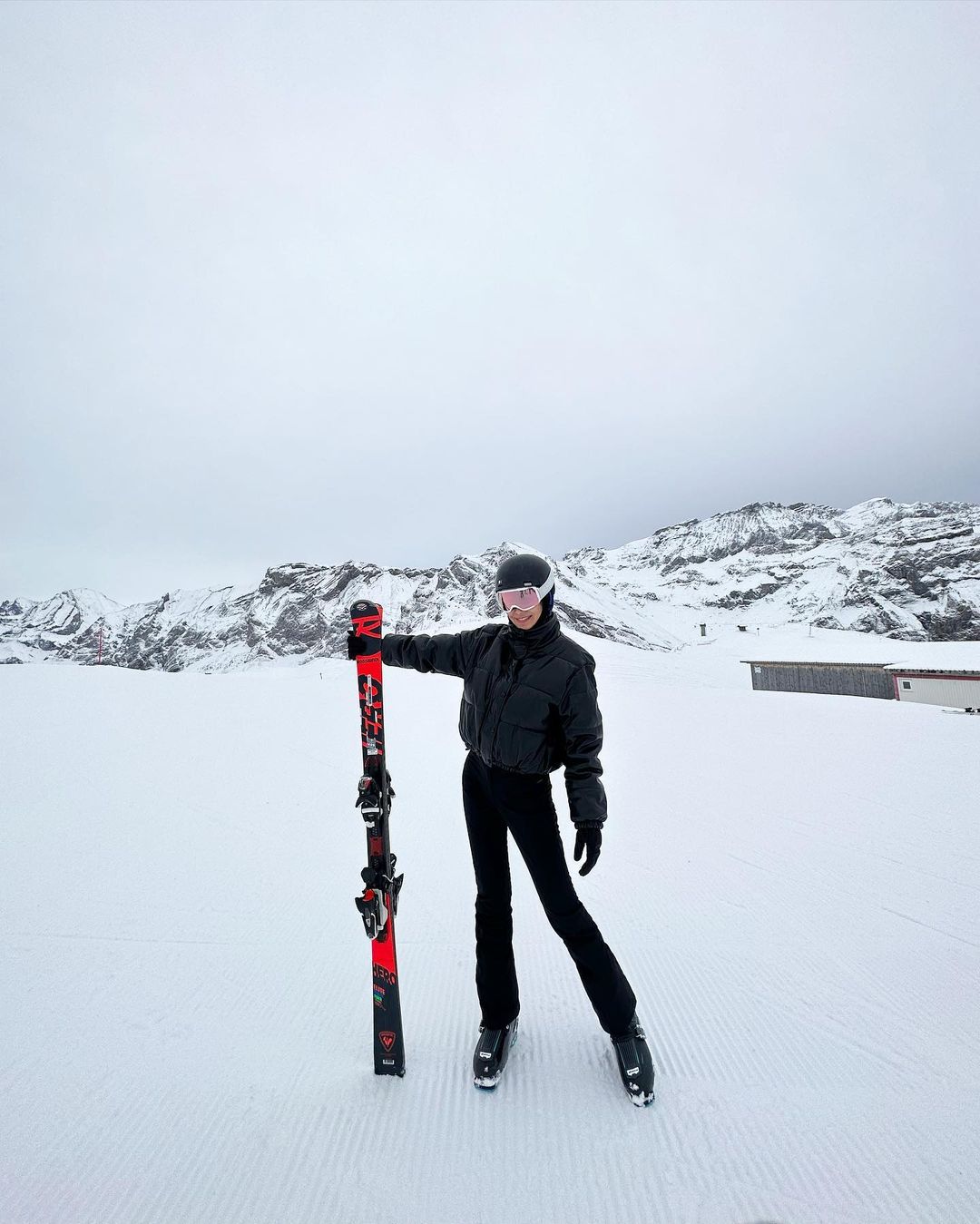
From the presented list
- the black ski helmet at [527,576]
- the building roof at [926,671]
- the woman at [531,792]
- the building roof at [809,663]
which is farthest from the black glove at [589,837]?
the building roof at [809,663]

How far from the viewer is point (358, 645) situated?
8.28ft

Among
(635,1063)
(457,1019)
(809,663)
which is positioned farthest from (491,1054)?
(809,663)

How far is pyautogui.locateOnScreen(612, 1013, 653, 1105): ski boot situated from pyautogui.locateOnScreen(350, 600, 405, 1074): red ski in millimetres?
967

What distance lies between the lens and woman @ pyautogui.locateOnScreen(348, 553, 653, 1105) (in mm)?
2377

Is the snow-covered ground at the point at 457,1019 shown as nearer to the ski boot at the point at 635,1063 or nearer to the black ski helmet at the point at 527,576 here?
the ski boot at the point at 635,1063

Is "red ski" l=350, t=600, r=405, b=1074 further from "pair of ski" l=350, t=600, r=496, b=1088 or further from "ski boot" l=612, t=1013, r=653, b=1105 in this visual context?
"ski boot" l=612, t=1013, r=653, b=1105

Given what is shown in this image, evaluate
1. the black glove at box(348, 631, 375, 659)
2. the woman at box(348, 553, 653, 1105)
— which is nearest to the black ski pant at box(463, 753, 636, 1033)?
the woman at box(348, 553, 653, 1105)

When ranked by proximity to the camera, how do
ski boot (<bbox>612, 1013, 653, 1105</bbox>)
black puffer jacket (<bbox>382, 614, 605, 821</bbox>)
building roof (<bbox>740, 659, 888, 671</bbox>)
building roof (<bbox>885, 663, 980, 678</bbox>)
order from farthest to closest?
building roof (<bbox>740, 659, 888, 671</bbox>)
building roof (<bbox>885, 663, 980, 678</bbox>)
black puffer jacket (<bbox>382, 614, 605, 821</bbox>)
ski boot (<bbox>612, 1013, 653, 1105</bbox>)

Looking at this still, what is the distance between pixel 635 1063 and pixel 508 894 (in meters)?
0.84

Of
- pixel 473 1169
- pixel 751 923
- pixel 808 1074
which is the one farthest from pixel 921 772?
pixel 473 1169

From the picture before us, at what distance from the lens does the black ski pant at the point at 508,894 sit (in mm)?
2395

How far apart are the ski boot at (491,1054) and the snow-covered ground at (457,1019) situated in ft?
0.22

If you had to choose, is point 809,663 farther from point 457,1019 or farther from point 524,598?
point 524,598

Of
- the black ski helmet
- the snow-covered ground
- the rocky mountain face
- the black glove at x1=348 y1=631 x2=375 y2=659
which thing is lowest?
the snow-covered ground
